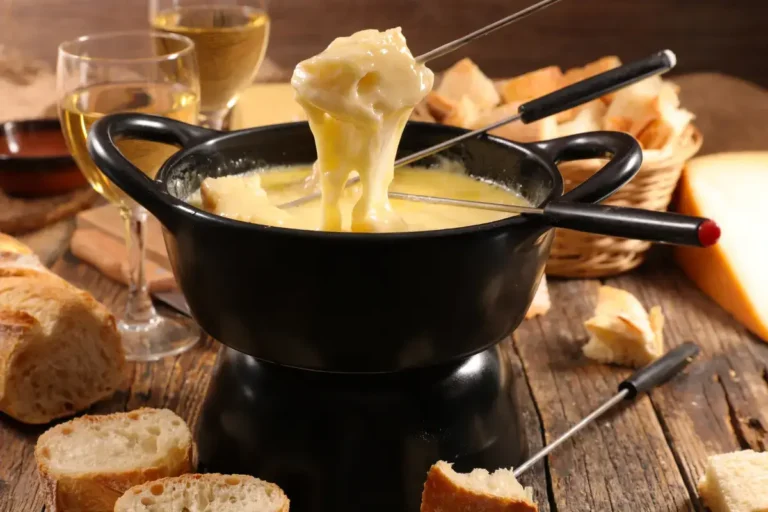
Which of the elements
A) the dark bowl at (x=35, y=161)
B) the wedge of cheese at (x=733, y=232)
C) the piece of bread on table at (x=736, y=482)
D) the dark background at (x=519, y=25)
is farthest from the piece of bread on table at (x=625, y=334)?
the dark background at (x=519, y=25)

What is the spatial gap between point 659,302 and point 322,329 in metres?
1.01

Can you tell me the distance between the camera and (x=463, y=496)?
1168 millimetres

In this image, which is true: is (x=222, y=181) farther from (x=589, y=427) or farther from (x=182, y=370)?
(x=589, y=427)

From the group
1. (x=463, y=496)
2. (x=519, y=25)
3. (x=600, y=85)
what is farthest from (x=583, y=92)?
(x=519, y=25)

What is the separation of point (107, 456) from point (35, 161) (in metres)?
1.07

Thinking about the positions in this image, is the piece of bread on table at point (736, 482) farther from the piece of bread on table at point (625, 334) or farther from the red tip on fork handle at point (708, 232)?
the red tip on fork handle at point (708, 232)

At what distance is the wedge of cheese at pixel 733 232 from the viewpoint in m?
1.81

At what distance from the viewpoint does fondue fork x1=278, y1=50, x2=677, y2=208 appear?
133 cm

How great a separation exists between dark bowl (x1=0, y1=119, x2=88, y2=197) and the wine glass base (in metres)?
0.55

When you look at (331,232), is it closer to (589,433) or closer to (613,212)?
(613,212)

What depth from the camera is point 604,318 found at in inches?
65.9

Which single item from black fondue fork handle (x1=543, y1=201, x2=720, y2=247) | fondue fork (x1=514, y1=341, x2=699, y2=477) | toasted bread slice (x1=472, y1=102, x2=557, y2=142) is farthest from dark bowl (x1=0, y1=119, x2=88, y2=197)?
black fondue fork handle (x1=543, y1=201, x2=720, y2=247)

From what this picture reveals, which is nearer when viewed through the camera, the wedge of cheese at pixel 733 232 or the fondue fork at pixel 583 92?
the fondue fork at pixel 583 92

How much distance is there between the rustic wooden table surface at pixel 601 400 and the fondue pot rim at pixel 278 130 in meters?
0.41
